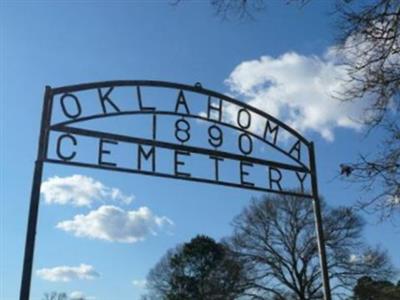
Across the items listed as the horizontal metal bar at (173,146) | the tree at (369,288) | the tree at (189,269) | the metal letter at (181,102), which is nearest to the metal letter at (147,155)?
the horizontal metal bar at (173,146)

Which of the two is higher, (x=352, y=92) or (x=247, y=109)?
(x=247, y=109)

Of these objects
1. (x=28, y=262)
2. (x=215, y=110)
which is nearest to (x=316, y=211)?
(x=215, y=110)

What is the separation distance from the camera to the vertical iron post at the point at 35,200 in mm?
6258

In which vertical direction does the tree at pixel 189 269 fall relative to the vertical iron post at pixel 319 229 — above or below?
above

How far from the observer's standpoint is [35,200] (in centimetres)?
660

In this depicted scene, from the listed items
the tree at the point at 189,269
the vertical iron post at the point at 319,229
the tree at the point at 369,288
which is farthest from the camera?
the tree at the point at 189,269

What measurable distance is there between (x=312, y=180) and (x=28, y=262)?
15.5ft

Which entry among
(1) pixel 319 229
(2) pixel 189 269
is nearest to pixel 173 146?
(1) pixel 319 229

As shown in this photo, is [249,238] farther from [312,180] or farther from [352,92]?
[352,92]

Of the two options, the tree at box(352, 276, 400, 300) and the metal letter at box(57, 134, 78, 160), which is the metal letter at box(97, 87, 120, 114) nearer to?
the metal letter at box(57, 134, 78, 160)

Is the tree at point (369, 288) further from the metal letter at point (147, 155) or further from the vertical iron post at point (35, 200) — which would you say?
the vertical iron post at point (35, 200)

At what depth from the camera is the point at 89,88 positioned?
24.6 feet

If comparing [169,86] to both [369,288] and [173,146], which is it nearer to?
[173,146]

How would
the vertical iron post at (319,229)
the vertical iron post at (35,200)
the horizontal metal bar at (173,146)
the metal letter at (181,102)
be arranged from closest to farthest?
1. the vertical iron post at (35,200)
2. the horizontal metal bar at (173,146)
3. the metal letter at (181,102)
4. the vertical iron post at (319,229)
